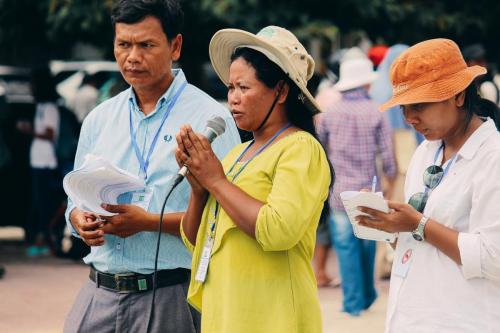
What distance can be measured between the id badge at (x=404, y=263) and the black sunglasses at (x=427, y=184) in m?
0.15

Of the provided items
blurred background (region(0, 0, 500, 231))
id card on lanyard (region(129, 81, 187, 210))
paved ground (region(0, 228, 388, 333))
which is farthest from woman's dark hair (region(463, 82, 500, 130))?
blurred background (region(0, 0, 500, 231))

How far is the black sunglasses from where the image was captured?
4027mm

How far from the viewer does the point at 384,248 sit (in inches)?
448

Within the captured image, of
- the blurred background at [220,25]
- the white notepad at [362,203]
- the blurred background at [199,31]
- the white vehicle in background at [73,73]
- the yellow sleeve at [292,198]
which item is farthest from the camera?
the white vehicle in background at [73,73]

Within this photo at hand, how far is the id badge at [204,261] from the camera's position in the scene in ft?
13.0

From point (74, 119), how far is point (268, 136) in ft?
30.6

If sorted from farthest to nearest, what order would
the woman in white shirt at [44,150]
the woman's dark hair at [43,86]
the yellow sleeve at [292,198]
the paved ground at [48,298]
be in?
the woman's dark hair at [43,86] < the woman in white shirt at [44,150] < the paved ground at [48,298] < the yellow sleeve at [292,198]

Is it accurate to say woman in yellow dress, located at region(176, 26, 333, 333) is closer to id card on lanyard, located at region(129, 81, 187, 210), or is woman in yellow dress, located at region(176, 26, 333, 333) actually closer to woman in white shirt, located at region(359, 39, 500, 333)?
woman in white shirt, located at region(359, 39, 500, 333)

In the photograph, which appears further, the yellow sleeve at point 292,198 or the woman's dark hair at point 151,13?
the woman's dark hair at point 151,13

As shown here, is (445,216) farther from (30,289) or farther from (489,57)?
(489,57)

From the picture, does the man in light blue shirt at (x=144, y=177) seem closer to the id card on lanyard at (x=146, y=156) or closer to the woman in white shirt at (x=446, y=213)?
the id card on lanyard at (x=146, y=156)

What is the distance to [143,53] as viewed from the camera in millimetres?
4668

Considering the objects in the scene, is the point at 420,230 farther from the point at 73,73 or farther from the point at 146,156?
the point at 73,73

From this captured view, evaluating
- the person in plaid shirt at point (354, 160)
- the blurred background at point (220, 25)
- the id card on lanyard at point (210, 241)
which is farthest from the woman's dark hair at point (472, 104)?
the blurred background at point (220, 25)
